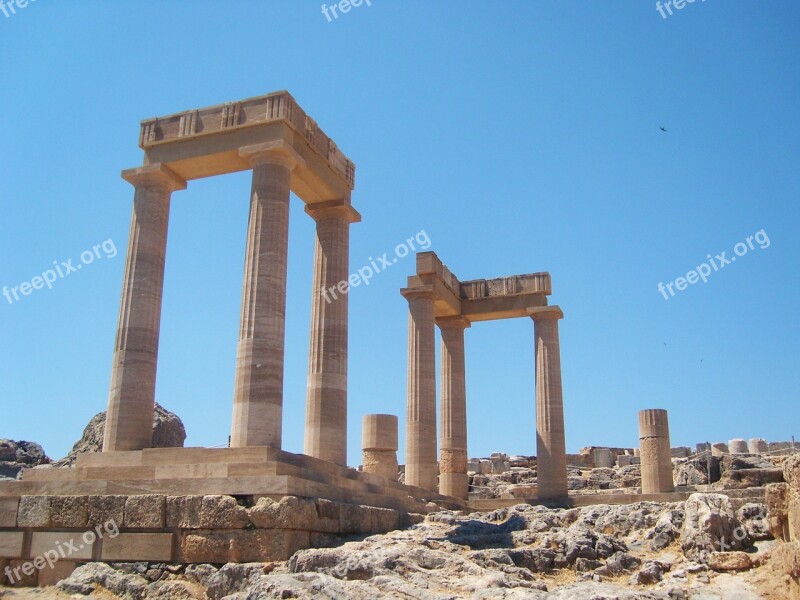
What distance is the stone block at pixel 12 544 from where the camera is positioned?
56.0ft

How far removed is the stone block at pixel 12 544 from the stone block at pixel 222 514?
13.6ft

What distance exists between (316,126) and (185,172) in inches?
155

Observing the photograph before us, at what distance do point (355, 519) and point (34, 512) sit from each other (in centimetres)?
674

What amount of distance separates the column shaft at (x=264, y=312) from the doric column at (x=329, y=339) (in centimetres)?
298

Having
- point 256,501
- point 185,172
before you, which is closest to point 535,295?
point 185,172

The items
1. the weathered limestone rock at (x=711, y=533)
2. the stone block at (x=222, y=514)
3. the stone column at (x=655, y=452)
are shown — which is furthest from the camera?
the stone column at (x=655, y=452)

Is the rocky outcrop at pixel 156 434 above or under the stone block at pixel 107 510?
above

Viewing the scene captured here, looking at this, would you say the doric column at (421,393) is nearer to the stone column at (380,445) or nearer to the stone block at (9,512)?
the stone column at (380,445)

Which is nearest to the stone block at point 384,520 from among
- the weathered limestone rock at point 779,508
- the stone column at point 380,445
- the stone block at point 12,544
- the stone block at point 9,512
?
the stone block at point 12,544

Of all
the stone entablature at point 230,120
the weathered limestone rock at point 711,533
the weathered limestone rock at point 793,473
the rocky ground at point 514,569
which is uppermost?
the stone entablature at point 230,120

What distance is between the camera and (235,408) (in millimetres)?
19734

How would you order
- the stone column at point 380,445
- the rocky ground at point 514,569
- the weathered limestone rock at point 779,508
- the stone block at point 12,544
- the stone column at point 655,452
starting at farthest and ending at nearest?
the stone column at point 655,452, the stone column at point 380,445, the stone block at point 12,544, the rocky ground at point 514,569, the weathered limestone rock at point 779,508

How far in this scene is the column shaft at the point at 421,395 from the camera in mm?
31828

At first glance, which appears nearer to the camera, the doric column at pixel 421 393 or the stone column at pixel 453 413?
the doric column at pixel 421 393
